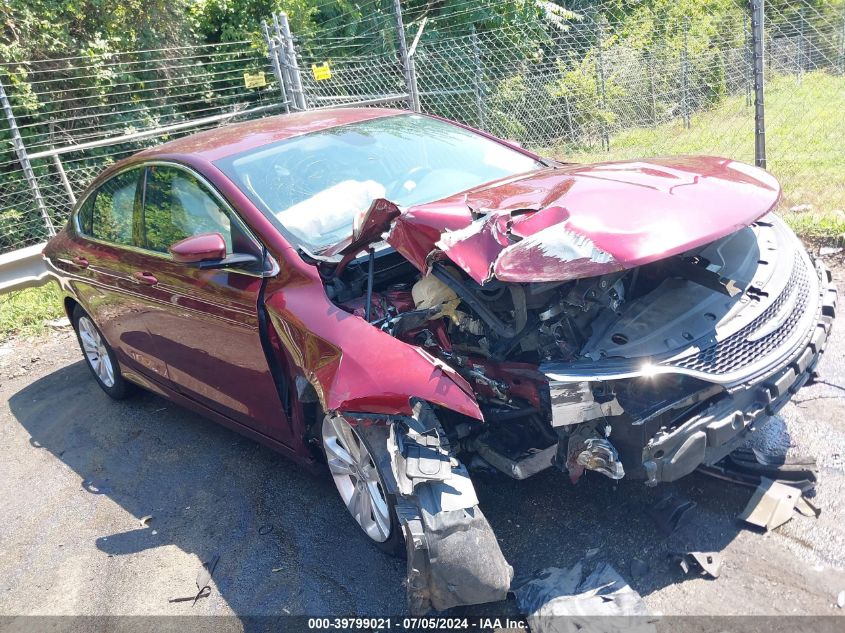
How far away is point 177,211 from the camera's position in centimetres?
400

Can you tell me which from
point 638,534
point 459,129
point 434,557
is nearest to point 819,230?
point 459,129

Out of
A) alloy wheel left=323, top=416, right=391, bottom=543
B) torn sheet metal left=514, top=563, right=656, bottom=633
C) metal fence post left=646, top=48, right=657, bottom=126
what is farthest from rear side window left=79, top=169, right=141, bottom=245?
metal fence post left=646, top=48, right=657, bottom=126

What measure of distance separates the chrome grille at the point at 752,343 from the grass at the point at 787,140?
139 inches

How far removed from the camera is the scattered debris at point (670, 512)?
301 cm

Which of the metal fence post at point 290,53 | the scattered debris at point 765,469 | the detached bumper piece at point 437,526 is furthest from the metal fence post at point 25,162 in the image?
the scattered debris at point 765,469

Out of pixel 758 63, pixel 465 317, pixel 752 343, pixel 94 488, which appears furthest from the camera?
pixel 758 63

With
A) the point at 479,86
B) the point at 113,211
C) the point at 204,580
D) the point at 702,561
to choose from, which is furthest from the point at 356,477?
the point at 479,86

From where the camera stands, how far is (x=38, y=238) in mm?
8906

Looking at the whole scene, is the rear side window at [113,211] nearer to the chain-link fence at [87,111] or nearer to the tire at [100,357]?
the tire at [100,357]

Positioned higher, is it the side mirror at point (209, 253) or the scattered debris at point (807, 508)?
the side mirror at point (209, 253)

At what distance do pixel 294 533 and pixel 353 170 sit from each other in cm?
190

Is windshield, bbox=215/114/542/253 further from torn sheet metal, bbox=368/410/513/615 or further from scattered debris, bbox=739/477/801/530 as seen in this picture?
scattered debris, bbox=739/477/801/530

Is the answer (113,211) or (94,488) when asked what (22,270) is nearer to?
(113,211)

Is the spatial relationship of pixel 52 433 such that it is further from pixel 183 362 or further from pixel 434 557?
pixel 434 557
